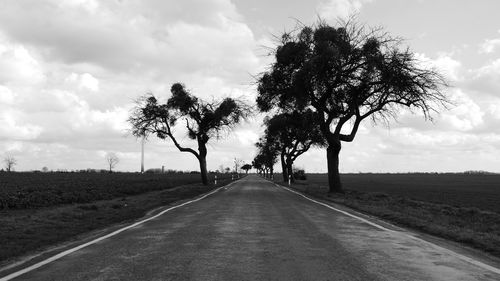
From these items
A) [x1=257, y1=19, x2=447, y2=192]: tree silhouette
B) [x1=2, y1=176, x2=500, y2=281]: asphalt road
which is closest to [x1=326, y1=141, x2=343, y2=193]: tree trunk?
[x1=257, y1=19, x2=447, y2=192]: tree silhouette

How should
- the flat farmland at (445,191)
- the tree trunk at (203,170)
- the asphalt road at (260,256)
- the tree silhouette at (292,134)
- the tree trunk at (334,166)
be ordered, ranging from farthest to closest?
1. the tree silhouette at (292,134)
2. the tree trunk at (203,170)
3. the tree trunk at (334,166)
4. the flat farmland at (445,191)
5. the asphalt road at (260,256)

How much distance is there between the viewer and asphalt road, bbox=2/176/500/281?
6.24m

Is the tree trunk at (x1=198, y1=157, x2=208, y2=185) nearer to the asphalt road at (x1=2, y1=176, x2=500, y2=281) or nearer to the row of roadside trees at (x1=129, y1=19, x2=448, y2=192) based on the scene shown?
the row of roadside trees at (x1=129, y1=19, x2=448, y2=192)

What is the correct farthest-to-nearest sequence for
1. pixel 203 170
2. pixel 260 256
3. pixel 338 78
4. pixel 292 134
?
pixel 292 134 < pixel 203 170 < pixel 338 78 < pixel 260 256

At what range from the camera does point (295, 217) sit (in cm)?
1386

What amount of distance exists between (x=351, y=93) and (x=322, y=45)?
3.85 m

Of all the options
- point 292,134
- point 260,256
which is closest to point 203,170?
point 292,134

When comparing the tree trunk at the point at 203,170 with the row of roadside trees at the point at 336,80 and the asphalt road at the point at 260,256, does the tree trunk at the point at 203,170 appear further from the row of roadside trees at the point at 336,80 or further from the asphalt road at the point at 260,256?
the asphalt road at the point at 260,256

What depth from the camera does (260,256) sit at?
7.56 meters

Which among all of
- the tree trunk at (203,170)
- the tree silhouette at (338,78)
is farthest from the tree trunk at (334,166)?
the tree trunk at (203,170)

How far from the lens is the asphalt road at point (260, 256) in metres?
6.24

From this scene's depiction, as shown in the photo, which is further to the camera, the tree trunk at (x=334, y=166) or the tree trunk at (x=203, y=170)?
the tree trunk at (x=203, y=170)

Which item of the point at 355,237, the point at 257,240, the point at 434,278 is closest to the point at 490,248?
the point at 355,237

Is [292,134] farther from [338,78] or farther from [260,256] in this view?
[260,256]
